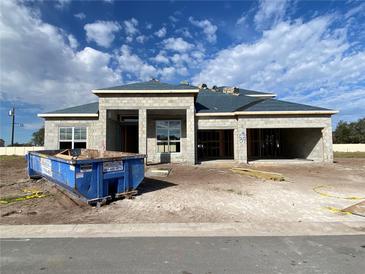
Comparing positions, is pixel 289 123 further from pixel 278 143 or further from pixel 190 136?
pixel 190 136

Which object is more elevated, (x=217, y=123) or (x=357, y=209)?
(x=217, y=123)

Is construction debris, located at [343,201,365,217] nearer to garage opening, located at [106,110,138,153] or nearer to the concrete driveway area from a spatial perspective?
the concrete driveway area

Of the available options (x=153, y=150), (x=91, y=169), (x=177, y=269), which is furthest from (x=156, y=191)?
(x=153, y=150)

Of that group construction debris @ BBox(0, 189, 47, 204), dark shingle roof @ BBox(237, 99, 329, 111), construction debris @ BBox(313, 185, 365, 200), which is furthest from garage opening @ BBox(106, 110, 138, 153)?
construction debris @ BBox(313, 185, 365, 200)

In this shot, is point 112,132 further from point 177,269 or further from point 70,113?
point 177,269

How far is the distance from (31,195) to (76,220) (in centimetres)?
383

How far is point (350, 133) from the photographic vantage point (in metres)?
68.5

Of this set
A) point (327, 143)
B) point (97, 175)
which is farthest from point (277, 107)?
point (97, 175)

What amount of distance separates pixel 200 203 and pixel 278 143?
64.8ft

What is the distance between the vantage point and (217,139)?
24.0 metres

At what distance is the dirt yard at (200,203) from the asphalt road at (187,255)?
135 centimetres

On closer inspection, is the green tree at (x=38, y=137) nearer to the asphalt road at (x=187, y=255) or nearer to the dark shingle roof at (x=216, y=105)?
the dark shingle roof at (x=216, y=105)

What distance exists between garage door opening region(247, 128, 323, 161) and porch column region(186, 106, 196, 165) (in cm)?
639

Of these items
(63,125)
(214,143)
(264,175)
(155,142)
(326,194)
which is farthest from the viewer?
(214,143)
